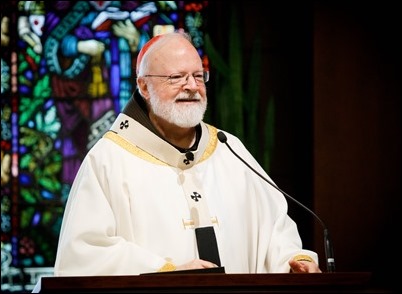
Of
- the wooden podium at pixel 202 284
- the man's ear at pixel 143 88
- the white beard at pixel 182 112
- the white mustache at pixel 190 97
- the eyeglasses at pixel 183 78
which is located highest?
the eyeglasses at pixel 183 78

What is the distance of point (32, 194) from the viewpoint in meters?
7.71

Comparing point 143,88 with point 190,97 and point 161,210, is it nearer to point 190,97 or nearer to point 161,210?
point 190,97

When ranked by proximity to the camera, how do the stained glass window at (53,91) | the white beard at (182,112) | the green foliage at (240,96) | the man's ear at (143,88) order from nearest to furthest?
the white beard at (182,112) → the man's ear at (143,88) → the green foliage at (240,96) → the stained glass window at (53,91)

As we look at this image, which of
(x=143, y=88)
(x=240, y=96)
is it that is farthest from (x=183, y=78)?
(x=240, y=96)

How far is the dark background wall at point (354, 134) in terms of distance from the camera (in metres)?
7.31

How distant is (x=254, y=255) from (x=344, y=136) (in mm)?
2662

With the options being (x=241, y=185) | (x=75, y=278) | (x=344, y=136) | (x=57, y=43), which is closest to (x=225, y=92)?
(x=344, y=136)

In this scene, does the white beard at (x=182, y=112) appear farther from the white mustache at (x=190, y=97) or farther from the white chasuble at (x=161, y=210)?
the white chasuble at (x=161, y=210)

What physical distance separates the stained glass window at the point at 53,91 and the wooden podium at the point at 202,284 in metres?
3.95

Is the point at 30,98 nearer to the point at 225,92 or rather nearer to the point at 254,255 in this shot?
the point at 225,92

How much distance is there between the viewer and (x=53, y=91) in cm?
778

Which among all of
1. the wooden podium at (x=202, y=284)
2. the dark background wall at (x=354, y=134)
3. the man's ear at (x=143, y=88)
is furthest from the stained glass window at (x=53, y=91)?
the wooden podium at (x=202, y=284)

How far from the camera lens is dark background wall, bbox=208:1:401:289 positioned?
24.0ft

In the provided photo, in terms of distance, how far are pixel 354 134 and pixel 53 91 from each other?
2.20 metres
